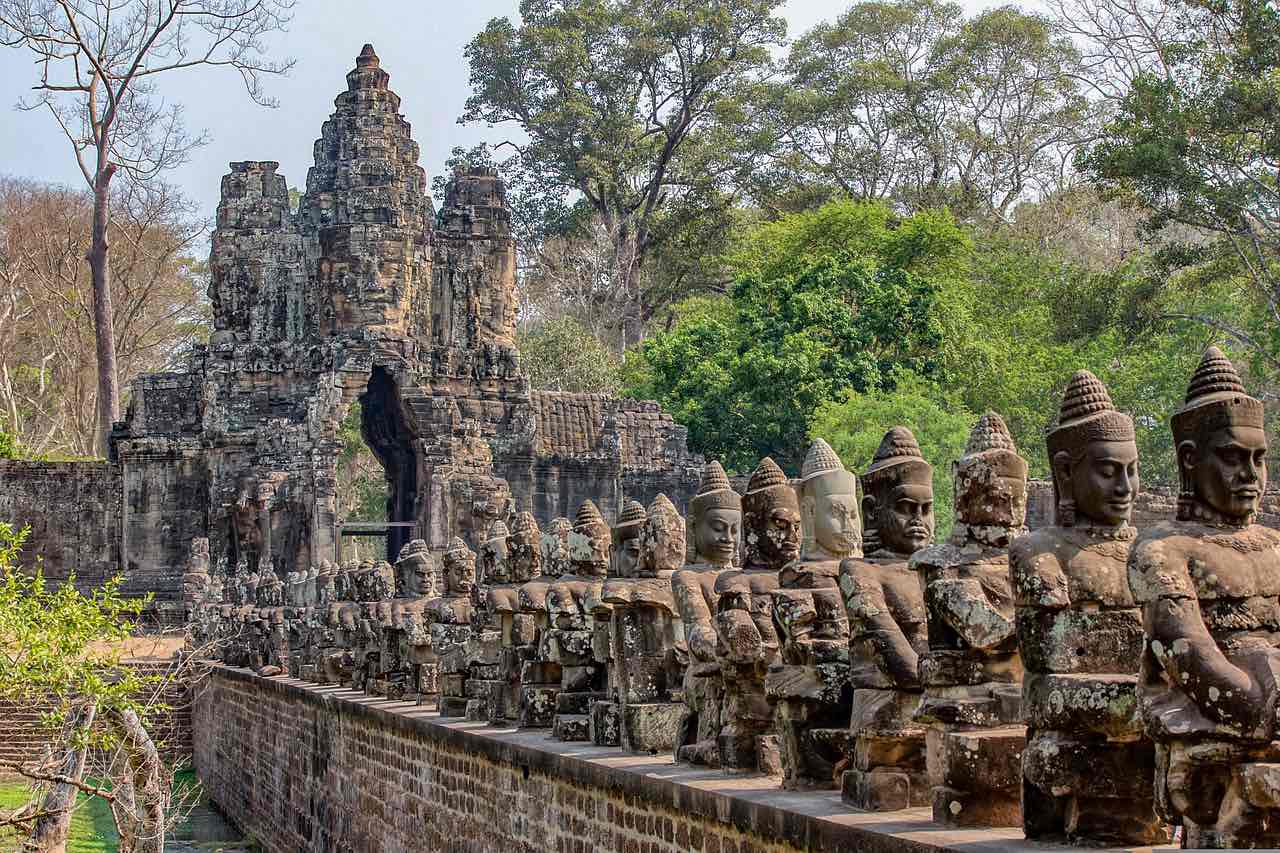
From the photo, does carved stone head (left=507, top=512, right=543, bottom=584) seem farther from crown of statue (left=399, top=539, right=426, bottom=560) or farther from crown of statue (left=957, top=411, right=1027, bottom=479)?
crown of statue (left=957, top=411, right=1027, bottom=479)

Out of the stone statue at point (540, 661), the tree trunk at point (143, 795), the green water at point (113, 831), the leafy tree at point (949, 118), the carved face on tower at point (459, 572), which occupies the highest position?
the leafy tree at point (949, 118)

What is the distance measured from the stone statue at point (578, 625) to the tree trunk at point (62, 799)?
10.1 feet

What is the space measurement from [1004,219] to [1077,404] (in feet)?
140

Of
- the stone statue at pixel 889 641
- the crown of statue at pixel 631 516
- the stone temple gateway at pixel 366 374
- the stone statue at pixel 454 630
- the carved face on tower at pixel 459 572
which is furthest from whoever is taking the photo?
the stone temple gateway at pixel 366 374

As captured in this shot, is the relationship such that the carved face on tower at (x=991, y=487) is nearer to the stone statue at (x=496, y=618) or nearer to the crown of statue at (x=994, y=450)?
the crown of statue at (x=994, y=450)

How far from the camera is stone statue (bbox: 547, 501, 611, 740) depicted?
1091 cm

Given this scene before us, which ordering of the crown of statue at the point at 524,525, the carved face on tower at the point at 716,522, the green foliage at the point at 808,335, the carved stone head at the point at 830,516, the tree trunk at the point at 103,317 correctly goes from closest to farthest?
the carved stone head at the point at 830,516
the carved face on tower at the point at 716,522
the crown of statue at the point at 524,525
the green foliage at the point at 808,335
the tree trunk at the point at 103,317

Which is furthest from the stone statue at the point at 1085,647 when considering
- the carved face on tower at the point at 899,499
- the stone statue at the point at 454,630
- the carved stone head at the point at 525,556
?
the stone statue at the point at 454,630

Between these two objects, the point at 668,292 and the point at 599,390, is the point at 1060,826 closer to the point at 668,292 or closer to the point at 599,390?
the point at 599,390

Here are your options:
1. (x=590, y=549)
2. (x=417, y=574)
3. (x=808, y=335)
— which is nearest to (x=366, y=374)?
(x=808, y=335)

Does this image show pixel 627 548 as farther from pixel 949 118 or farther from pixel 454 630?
pixel 949 118

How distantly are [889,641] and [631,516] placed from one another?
4.22 meters

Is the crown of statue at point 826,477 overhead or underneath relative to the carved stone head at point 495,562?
overhead

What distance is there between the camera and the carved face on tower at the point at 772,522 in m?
8.34
